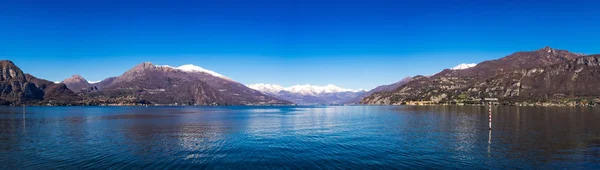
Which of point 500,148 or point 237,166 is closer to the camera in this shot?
point 237,166

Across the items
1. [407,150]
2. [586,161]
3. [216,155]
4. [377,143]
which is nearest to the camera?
[586,161]

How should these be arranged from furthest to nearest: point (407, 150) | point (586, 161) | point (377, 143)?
point (377, 143) < point (407, 150) < point (586, 161)

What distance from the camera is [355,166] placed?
1510 inches

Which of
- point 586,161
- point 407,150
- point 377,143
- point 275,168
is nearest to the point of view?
point 275,168

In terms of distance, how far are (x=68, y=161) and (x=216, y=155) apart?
16.4 m

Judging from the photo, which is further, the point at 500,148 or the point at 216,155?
the point at 500,148

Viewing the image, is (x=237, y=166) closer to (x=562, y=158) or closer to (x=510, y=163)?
(x=510, y=163)

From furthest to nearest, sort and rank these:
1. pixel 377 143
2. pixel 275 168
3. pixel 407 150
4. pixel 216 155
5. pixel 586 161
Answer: pixel 377 143, pixel 407 150, pixel 216 155, pixel 586 161, pixel 275 168

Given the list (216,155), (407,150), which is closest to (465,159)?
(407,150)

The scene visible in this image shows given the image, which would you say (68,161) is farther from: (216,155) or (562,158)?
(562,158)

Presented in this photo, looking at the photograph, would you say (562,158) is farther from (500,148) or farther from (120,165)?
(120,165)

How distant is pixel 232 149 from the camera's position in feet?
167

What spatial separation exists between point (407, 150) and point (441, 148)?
18.0 feet

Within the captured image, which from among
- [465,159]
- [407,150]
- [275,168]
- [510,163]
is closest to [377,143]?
[407,150]
